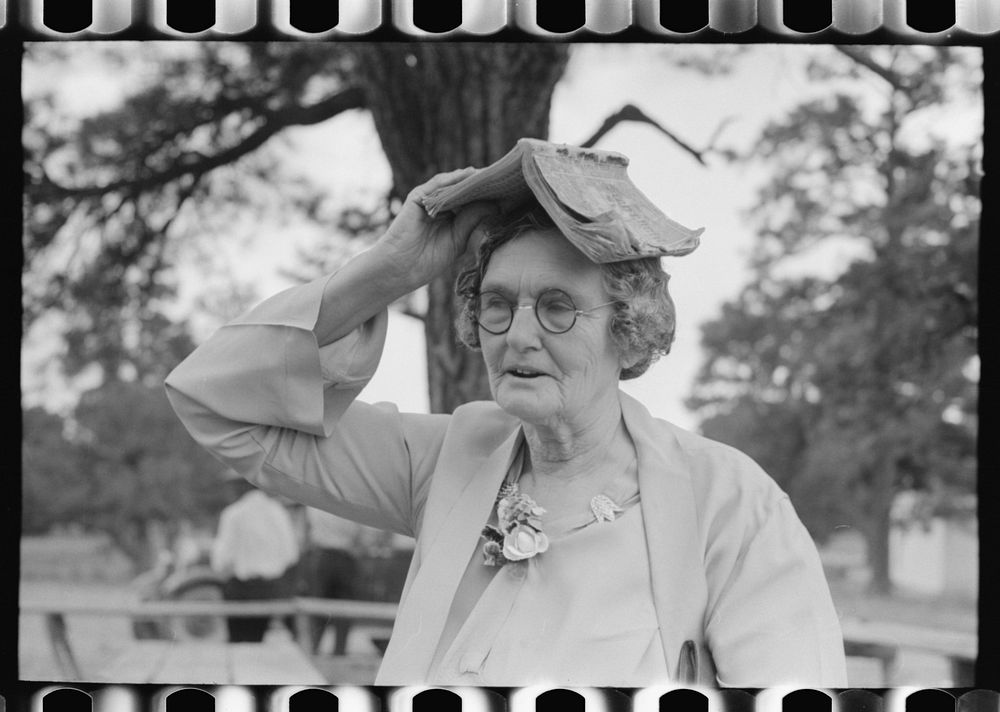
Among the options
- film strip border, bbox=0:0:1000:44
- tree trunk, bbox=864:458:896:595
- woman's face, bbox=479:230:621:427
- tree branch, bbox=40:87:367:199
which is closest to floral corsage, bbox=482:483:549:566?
woman's face, bbox=479:230:621:427

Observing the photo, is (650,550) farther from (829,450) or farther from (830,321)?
(829,450)

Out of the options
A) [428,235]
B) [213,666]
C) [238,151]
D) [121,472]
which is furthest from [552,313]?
[121,472]

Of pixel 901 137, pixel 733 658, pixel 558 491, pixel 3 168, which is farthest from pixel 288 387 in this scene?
pixel 901 137

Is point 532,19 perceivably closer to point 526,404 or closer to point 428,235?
point 428,235

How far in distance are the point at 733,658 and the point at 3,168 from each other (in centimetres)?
212

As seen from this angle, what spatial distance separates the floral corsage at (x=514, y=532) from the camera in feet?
7.57

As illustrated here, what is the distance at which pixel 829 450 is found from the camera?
44.5 ft

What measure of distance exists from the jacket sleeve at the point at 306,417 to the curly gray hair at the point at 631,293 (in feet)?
0.96

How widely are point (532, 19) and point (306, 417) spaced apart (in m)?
0.91

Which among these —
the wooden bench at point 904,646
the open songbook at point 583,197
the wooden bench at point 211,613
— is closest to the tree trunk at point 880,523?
the wooden bench at point 211,613

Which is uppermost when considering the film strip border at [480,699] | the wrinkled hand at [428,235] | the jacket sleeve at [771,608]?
the wrinkled hand at [428,235]

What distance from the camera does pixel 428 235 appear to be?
7.79ft

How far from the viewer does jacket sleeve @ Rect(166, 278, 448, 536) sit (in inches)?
93.5

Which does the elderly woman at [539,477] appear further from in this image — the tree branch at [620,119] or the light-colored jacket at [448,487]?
the tree branch at [620,119]
